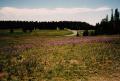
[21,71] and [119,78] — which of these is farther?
[21,71]

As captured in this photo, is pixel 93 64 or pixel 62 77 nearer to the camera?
pixel 62 77

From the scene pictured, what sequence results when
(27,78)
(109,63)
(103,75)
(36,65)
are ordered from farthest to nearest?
(109,63) < (36,65) < (103,75) < (27,78)

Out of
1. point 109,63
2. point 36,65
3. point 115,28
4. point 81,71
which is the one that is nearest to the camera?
point 81,71

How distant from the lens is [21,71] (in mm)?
16516

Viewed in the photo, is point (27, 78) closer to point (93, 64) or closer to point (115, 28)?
point (93, 64)

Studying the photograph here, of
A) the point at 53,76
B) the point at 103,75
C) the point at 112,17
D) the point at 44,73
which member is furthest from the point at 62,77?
the point at 112,17

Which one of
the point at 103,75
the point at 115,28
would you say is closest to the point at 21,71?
the point at 103,75

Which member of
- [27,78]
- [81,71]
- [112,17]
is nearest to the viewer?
[27,78]

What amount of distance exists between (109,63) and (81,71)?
4637 mm

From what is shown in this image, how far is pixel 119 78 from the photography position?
49.7 ft

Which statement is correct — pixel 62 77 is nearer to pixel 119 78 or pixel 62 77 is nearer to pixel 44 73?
pixel 44 73

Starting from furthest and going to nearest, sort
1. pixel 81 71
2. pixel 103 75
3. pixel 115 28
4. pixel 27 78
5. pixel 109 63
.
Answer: pixel 115 28, pixel 109 63, pixel 81 71, pixel 103 75, pixel 27 78

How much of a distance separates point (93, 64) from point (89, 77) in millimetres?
4781

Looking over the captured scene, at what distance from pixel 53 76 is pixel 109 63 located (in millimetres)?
7504
